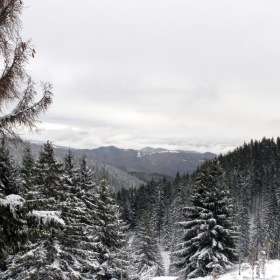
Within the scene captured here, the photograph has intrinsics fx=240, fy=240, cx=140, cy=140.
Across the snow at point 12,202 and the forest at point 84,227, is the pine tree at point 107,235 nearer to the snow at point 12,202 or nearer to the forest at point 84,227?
the forest at point 84,227

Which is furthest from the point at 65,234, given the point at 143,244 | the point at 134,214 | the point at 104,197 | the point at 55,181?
the point at 134,214

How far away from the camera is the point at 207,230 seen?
1895 centimetres

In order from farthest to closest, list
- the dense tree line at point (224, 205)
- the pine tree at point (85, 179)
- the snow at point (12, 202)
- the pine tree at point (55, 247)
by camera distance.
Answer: the pine tree at point (85, 179) < the dense tree line at point (224, 205) < the pine tree at point (55, 247) < the snow at point (12, 202)

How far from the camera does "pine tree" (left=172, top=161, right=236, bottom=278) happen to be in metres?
18.2

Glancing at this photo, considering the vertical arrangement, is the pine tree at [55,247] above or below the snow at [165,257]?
above

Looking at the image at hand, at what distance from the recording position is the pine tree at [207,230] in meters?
18.2

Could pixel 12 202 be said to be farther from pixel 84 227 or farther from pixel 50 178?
pixel 84 227

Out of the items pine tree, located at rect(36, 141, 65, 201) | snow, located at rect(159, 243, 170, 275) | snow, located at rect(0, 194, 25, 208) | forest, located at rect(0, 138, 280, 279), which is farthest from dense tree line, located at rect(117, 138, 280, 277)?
snow, located at rect(0, 194, 25, 208)

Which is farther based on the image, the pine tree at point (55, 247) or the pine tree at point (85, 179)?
the pine tree at point (85, 179)

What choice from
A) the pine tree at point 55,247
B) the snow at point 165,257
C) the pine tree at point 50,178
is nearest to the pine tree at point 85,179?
the pine tree at point 55,247

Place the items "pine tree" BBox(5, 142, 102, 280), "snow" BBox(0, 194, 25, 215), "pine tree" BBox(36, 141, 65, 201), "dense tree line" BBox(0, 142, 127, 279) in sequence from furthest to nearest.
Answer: "pine tree" BBox(36, 141, 65, 201) < "pine tree" BBox(5, 142, 102, 280) < "dense tree line" BBox(0, 142, 127, 279) < "snow" BBox(0, 194, 25, 215)

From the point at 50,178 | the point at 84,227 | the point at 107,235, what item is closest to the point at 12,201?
the point at 50,178

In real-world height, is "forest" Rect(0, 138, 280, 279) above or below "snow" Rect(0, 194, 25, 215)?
below

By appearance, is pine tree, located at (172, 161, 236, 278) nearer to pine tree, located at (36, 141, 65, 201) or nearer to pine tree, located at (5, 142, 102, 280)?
pine tree, located at (5, 142, 102, 280)
